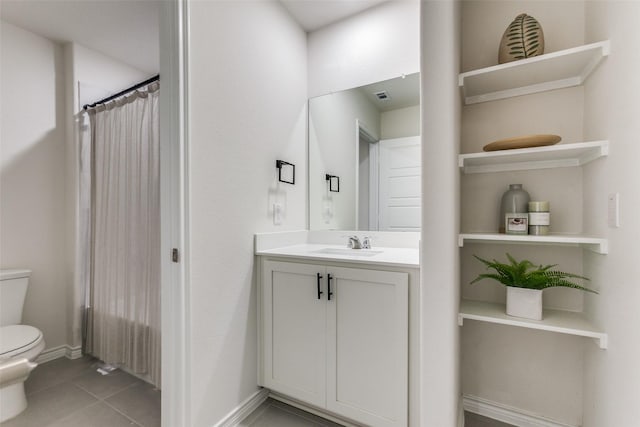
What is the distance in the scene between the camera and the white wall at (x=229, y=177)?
4.64ft

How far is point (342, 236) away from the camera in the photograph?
7.14 feet

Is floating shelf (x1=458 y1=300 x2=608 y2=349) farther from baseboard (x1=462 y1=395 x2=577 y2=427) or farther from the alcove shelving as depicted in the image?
baseboard (x1=462 y1=395 x2=577 y2=427)

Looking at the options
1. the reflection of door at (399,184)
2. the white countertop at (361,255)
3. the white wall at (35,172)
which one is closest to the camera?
the white countertop at (361,255)

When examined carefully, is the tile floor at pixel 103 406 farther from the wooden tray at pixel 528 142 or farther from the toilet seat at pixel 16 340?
the wooden tray at pixel 528 142

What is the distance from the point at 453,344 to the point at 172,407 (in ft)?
4.22

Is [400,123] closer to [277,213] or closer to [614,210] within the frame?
[277,213]

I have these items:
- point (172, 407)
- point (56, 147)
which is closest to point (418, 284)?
point (172, 407)

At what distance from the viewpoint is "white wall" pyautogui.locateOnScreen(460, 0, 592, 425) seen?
58.8 inches

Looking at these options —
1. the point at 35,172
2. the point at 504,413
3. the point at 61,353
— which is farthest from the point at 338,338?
the point at 35,172

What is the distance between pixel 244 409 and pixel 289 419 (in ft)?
0.84

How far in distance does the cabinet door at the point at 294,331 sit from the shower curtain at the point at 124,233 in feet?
2.37

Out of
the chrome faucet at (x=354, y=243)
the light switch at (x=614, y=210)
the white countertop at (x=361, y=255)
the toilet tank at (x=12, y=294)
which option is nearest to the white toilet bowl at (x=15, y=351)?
the toilet tank at (x=12, y=294)

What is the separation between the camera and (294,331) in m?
1.66

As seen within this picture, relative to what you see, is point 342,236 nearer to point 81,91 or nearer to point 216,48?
point 216,48
